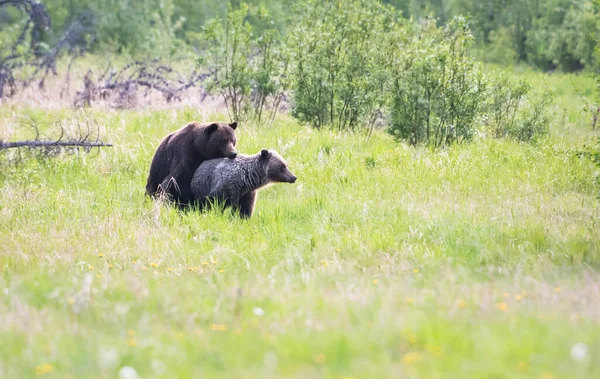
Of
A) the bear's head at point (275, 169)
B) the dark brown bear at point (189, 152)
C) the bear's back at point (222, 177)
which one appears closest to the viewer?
the bear's back at point (222, 177)

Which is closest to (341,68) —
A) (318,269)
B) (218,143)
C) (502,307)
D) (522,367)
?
(218,143)

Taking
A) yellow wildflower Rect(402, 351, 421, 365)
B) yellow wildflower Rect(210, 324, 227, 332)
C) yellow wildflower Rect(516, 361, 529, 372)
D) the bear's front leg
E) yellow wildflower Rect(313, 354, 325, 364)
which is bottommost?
the bear's front leg

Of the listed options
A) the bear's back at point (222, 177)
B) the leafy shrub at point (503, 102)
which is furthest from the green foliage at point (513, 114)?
the bear's back at point (222, 177)

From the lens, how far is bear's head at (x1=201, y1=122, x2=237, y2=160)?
1021 cm

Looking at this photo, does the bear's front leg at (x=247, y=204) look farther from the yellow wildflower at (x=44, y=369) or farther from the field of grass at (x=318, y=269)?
the yellow wildflower at (x=44, y=369)

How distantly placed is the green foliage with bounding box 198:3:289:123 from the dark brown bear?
231 inches

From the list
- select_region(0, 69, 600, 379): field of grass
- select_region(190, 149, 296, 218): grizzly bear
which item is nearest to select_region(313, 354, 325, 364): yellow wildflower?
select_region(0, 69, 600, 379): field of grass

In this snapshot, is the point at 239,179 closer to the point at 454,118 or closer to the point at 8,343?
the point at 8,343

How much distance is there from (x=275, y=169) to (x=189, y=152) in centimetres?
132

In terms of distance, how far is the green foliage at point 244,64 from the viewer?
1638 cm

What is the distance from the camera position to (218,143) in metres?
10.2

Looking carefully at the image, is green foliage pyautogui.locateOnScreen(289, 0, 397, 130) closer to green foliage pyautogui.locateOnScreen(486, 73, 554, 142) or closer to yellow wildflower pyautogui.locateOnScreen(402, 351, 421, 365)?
green foliage pyautogui.locateOnScreen(486, 73, 554, 142)

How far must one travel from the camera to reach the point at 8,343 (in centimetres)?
466

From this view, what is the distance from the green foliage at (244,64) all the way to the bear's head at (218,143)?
6.02 meters
